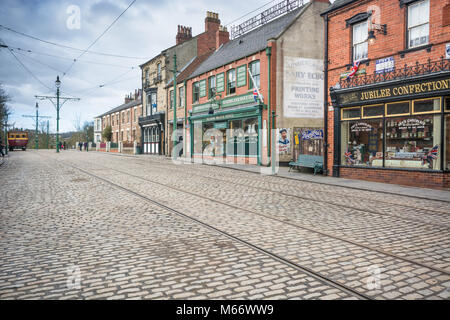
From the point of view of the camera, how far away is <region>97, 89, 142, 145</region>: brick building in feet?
151

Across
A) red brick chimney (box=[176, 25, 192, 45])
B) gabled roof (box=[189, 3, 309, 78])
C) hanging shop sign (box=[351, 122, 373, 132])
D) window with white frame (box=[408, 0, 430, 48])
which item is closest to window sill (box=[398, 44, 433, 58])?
window with white frame (box=[408, 0, 430, 48])

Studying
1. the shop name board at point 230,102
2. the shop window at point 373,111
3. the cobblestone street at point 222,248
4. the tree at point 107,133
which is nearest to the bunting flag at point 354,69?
the shop window at point 373,111

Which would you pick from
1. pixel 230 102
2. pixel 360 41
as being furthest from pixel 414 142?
pixel 230 102

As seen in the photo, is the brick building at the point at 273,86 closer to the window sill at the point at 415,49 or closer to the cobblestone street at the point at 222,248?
the window sill at the point at 415,49

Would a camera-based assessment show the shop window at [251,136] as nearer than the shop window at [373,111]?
No

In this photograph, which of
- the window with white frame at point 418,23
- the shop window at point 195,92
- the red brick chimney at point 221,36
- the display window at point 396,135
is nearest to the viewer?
the display window at point 396,135

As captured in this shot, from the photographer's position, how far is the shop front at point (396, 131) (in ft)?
36.8

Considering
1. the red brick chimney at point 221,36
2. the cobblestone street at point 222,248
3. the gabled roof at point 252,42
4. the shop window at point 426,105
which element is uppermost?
the red brick chimney at point 221,36

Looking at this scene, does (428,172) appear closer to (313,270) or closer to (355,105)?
(355,105)

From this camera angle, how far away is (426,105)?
37.9 feet

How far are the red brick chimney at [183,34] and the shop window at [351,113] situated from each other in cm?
2604

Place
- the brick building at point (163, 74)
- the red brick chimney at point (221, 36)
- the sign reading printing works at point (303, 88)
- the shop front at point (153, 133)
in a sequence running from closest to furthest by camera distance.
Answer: the sign reading printing works at point (303, 88) → the red brick chimney at point (221, 36) → the brick building at point (163, 74) → the shop front at point (153, 133)

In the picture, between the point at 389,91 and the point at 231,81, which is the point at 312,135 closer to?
the point at 389,91
